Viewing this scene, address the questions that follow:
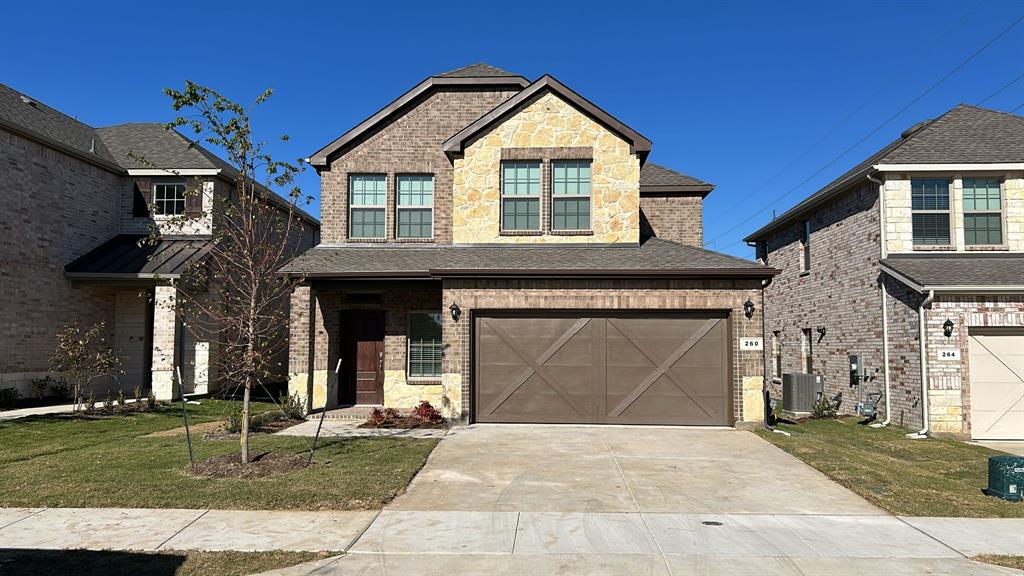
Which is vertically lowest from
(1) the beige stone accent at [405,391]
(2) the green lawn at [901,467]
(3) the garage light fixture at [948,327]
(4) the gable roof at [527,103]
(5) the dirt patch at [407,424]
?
(2) the green lawn at [901,467]

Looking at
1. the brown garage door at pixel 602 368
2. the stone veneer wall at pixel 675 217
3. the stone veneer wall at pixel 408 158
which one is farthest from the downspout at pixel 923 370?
the stone veneer wall at pixel 408 158

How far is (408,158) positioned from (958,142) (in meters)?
14.0

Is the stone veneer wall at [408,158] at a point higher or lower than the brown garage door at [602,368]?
higher

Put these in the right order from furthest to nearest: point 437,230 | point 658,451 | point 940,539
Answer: point 437,230 < point 658,451 < point 940,539

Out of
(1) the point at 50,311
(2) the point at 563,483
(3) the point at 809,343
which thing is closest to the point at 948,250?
(3) the point at 809,343

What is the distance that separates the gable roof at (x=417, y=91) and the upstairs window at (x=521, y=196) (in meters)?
3.35

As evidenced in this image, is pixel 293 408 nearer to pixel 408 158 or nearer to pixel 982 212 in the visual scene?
pixel 408 158

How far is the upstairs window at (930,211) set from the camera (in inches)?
573

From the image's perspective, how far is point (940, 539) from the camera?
636 centimetres

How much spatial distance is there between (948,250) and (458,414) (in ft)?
40.2

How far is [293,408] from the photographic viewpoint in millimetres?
13875

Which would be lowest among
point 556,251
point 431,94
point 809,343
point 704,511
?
point 704,511

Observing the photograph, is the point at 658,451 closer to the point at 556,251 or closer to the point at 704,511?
the point at 704,511

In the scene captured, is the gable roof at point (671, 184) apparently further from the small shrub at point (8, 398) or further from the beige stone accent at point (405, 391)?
the small shrub at point (8, 398)
